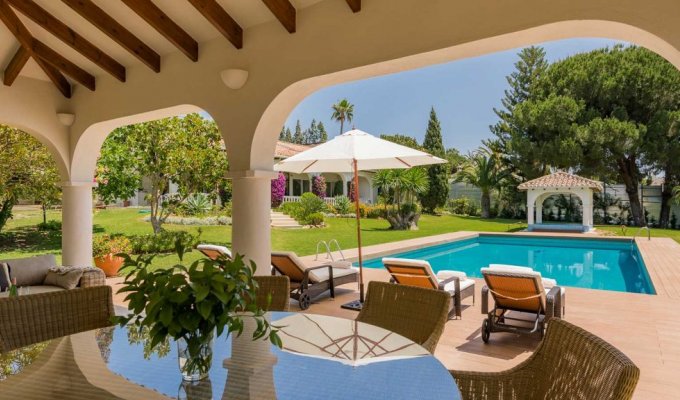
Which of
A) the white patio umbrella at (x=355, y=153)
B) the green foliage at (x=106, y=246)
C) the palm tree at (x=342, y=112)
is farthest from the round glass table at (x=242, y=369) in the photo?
the palm tree at (x=342, y=112)

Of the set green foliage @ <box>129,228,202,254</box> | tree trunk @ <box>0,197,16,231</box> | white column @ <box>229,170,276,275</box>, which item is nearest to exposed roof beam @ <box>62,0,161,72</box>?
white column @ <box>229,170,276,275</box>

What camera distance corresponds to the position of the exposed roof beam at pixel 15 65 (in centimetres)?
585

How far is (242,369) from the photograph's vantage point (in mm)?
2000

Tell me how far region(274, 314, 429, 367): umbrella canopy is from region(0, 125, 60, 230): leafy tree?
986 cm

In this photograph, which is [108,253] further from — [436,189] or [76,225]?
[436,189]

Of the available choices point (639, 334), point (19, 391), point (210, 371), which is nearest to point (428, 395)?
point (210, 371)

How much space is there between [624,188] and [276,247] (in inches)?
760

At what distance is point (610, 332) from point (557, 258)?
9129mm

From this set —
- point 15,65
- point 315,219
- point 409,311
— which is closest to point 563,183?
point 315,219

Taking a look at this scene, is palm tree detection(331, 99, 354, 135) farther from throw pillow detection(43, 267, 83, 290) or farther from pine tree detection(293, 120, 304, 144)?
Result: throw pillow detection(43, 267, 83, 290)

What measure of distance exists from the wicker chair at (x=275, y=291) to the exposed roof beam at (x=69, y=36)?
3922 millimetres

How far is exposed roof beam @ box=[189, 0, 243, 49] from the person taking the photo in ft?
13.5

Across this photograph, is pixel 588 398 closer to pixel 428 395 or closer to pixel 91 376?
pixel 428 395

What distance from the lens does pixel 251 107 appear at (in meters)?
4.69
